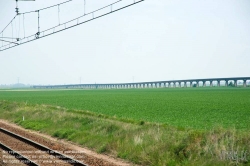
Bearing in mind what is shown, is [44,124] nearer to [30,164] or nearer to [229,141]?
[30,164]

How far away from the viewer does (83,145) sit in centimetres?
1719

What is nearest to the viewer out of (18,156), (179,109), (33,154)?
(18,156)

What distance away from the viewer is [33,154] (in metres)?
14.5

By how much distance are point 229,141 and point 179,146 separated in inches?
83.1

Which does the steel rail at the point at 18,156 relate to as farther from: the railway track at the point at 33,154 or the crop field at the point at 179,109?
the crop field at the point at 179,109

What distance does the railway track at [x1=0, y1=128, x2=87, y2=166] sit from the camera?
12832 millimetres

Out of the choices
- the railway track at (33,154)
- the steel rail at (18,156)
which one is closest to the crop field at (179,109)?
the railway track at (33,154)

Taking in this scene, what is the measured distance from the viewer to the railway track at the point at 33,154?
12.8 m

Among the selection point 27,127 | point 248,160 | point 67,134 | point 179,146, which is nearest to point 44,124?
point 27,127

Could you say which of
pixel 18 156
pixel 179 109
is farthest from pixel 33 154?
pixel 179 109

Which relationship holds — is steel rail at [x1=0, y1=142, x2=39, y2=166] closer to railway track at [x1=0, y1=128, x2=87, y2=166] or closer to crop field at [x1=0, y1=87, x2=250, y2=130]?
railway track at [x1=0, y1=128, x2=87, y2=166]

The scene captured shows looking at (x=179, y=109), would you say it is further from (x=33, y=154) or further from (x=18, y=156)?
(x=18, y=156)

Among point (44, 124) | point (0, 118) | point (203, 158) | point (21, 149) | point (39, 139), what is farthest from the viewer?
point (0, 118)

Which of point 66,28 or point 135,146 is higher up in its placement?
point 66,28
